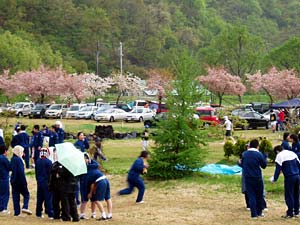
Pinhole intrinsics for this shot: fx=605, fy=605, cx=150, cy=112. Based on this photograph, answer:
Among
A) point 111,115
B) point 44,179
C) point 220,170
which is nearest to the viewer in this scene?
point 44,179

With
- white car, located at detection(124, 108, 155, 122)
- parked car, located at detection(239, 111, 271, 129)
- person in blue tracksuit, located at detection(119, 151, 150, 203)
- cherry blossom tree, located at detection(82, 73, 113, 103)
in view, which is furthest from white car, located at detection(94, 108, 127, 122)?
person in blue tracksuit, located at detection(119, 151, 150, 203)

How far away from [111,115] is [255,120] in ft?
38.7

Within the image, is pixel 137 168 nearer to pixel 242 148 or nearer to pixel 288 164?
pixel 288 164

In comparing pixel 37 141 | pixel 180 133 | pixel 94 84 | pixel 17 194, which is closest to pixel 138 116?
pixel 94 84

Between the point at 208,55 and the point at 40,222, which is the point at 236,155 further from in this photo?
the point at 208,55

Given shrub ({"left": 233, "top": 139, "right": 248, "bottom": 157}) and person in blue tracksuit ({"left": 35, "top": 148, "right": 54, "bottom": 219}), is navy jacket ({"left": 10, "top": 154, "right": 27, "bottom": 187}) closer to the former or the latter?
person in blue tracksuit ({"left": 35, "top": 148, "right": 54, "bottom": 219})

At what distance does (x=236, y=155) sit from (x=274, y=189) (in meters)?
6.40

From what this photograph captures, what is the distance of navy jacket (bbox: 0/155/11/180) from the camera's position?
12344mm

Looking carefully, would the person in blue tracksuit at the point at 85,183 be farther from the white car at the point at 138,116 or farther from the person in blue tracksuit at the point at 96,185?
the white car at the point at 138,116

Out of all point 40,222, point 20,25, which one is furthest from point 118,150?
point 20,25

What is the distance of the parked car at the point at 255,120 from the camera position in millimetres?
38812

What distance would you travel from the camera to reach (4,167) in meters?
12.4

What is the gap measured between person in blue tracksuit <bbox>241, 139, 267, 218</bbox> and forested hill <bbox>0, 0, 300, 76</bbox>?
185ft

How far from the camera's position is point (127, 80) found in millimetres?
68750
